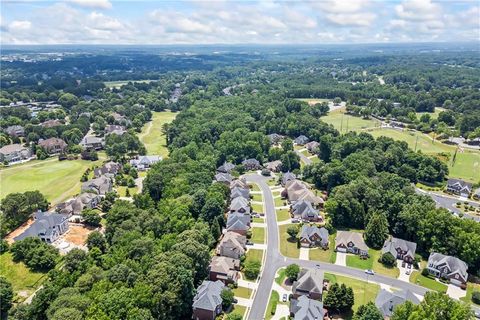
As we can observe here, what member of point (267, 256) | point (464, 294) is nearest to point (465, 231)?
point (464, 294)

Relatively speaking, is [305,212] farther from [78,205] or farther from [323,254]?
[78,205]

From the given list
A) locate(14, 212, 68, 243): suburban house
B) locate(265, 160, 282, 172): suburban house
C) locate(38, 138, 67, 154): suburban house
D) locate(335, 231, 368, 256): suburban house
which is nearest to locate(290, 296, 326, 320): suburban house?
locate(335, 231, 368, 256): suburban house

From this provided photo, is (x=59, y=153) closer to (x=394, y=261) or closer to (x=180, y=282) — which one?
(x=180, y=282)

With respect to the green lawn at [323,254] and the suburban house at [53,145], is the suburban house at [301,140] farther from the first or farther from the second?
the suburban house at [53,145]

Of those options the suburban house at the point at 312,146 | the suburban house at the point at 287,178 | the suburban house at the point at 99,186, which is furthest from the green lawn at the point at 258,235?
the suburban house at the point at 312,146

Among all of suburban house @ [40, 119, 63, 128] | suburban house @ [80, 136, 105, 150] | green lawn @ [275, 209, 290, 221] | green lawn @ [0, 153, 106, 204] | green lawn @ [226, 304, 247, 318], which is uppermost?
suburban house @ [40, 119, 63, 128]

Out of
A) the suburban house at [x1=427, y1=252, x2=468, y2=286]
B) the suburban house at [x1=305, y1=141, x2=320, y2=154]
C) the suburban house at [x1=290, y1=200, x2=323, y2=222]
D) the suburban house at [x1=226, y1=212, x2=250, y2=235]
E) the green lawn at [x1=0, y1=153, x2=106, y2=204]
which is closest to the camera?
the suburban house at [x1=427, y1=252, x2=468, y2=286]

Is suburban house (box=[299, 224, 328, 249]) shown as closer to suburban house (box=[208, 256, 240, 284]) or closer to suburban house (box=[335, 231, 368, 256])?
suburban house (box=[335, 231, 368, 256])
